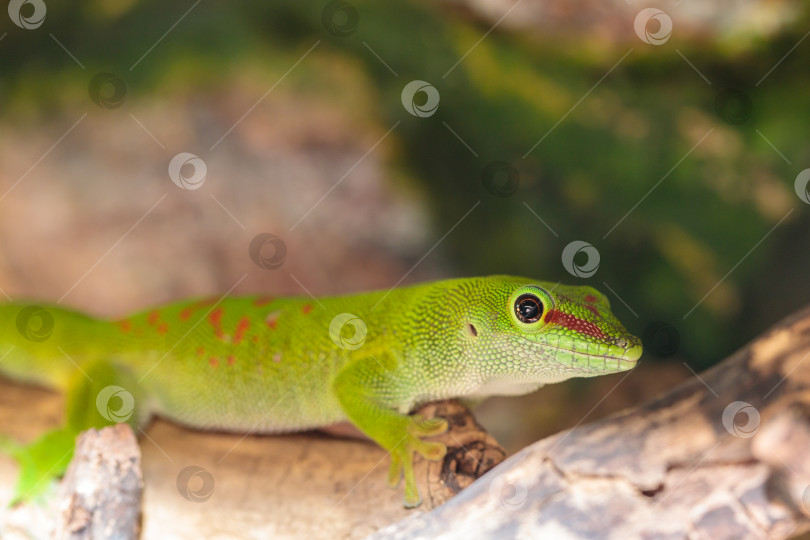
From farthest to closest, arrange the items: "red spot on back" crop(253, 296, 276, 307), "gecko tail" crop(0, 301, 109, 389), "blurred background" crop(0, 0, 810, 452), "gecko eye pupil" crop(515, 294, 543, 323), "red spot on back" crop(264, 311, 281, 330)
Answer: "blurred background" crop(0, 0, 810, 452)
"gecko tail" crop(0, 301, 109, 389)
"red spot on back" crop(253, 296, 276, 307)
"red spot on back" crop(264, 311, 281, 330)
"gecko eye pupil" crop(515, 294, 543, 323)

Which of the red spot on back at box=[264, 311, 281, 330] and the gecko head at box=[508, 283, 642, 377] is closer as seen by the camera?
the gecko head at box=[508, 283, 642, 377]

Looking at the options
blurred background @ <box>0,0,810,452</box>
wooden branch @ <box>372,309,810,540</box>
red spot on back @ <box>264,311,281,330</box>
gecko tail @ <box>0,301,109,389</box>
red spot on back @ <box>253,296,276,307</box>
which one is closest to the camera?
wooden branch @ <box>372,309,810,540</box>

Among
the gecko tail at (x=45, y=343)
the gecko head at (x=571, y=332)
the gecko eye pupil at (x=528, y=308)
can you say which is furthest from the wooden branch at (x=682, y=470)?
the gecko tail at (x=45, y=343)

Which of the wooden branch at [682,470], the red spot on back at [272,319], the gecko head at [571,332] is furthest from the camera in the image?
the red spot on back at [272,319]

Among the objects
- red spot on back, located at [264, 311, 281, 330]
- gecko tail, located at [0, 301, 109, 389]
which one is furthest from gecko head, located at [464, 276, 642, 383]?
gecko tail, located at [0, 301, 109, 389]

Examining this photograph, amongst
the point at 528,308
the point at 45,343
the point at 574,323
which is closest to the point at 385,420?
the point at 528,308

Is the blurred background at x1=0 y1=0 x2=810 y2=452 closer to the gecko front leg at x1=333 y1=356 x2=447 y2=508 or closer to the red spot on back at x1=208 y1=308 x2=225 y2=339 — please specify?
the red spot on back at x1=208 y1=308 x2=225 y2=339

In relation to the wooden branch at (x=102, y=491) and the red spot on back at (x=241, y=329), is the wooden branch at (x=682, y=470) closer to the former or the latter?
the wooden branch at (x=102, y=491)
